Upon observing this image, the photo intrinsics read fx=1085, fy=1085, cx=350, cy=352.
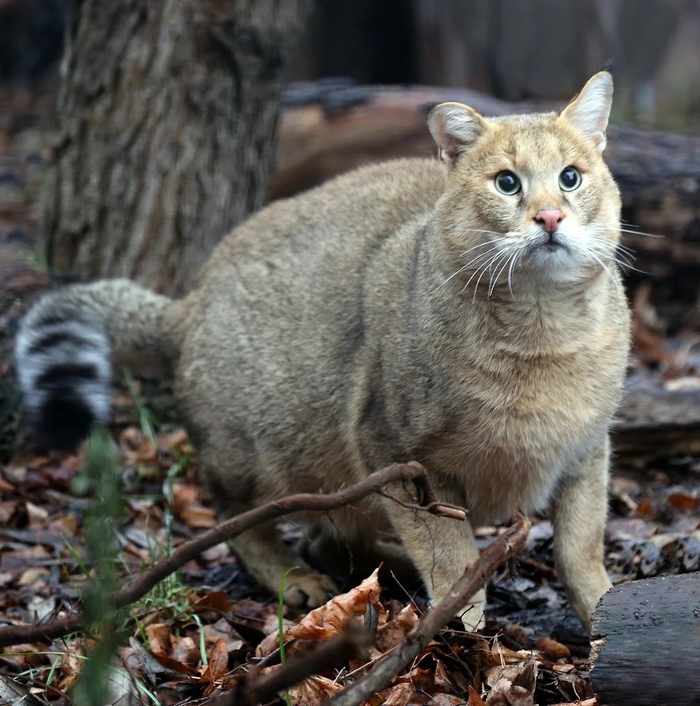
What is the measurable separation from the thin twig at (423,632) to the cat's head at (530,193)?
1043 millimetres

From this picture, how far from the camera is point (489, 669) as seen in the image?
358 cm

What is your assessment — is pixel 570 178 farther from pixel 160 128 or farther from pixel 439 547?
pixel 160 128

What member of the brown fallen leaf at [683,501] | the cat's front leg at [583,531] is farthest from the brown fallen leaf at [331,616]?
the brown fallen leaf at [683,501]

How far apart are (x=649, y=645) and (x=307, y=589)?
2.06 meters

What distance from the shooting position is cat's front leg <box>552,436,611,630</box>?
412 cm

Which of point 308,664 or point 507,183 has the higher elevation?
point 507,183

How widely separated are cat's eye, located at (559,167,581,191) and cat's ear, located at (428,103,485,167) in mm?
395

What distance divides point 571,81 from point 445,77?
1557mm

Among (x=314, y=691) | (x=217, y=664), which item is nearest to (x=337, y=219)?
(x=217, y=664)

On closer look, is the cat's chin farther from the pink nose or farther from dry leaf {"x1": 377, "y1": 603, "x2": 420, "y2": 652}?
dry leaf {"x1": 377, "y1": 603, "x2": 420, "y2": 652}

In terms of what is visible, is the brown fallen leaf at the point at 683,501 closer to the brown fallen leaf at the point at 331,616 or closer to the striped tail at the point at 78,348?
the brown fallen leaf at the point at 331,616

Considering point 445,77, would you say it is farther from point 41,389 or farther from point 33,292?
point 41,389

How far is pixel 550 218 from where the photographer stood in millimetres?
3562

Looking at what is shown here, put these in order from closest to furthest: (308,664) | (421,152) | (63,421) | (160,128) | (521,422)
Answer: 1. (308,664)
2. (521,422)
3. (63,421)
4. (160,128)
5. (421,152)
